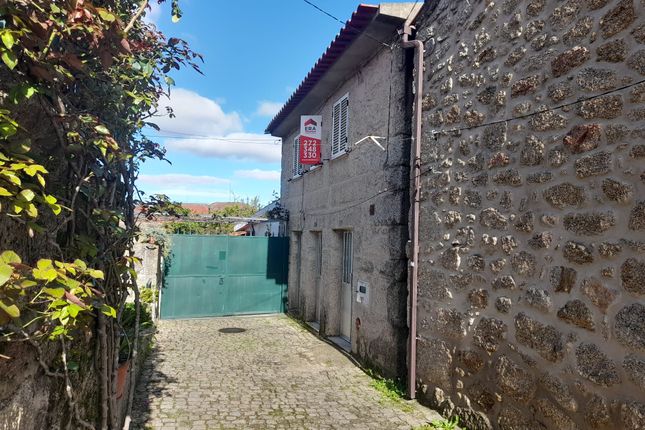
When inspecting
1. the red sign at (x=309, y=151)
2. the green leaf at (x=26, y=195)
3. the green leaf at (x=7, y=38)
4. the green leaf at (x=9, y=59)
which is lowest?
the green leaf at (x=26, y=195)

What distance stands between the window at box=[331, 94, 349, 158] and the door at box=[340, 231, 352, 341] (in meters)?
1.58

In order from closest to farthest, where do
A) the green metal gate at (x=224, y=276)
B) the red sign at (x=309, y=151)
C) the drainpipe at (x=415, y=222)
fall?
the drainpipe at (x=415, y=222)
the red sign at (x=309, y=151)
the green metal gate at (x=224, y=276)

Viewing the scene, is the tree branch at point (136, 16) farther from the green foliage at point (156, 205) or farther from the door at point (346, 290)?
the door at point (346, 290)

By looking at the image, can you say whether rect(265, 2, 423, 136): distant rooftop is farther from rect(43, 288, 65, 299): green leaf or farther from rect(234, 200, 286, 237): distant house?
rect(43, 288, 65, 299): green leaf

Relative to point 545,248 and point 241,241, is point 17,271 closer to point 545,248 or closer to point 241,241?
point 545,248

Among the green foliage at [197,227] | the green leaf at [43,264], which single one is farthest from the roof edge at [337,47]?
the green foliage at [197,227]

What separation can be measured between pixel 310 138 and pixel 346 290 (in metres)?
3.24

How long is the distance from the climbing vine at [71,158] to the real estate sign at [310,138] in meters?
5.36

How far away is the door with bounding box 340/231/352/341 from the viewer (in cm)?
769

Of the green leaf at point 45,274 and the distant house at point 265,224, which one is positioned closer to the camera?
the green leaf at point 45,274

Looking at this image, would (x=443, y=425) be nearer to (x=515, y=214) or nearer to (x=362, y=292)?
(x=515, y=214)

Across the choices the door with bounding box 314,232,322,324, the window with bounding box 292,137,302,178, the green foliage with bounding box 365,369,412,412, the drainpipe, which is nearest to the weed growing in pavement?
the green foliage with bounding box 365,369,412,412

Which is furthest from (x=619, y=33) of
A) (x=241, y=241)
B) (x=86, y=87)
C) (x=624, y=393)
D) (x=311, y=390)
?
(x=241, y=241)

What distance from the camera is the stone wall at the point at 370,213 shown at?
5.46m
